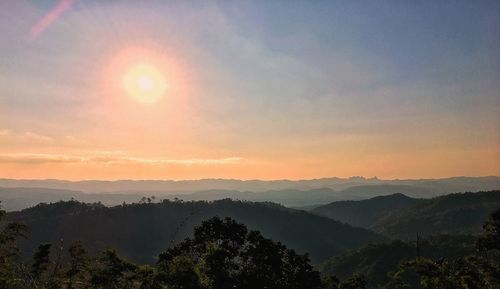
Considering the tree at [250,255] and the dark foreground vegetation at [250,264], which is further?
the tree at [250,255]

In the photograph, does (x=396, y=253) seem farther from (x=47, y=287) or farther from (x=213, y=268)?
(x=47, y=287)

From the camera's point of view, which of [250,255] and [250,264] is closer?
[250,264]

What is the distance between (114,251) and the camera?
31625mm

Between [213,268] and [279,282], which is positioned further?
[279,282]

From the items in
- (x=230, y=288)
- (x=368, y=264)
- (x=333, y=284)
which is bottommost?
(x=368, y=264)

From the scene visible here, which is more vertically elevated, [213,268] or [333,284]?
[213,268]

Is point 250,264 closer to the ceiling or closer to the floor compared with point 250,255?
closer to the floor

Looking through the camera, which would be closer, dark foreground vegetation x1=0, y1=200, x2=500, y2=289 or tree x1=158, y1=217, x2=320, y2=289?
dark foreground vegetation x1=0, y1=200, x2=500, y2=289

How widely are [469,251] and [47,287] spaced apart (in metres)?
205

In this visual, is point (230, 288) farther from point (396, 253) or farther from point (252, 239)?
point (396, 253)

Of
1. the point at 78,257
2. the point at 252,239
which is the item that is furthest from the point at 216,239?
the point at 78,257

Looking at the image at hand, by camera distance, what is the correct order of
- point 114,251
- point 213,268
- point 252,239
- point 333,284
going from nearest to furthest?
1. point 213,268
2. point 114,251
3. point 252,239
4. point 333,284

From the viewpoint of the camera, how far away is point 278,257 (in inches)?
1347

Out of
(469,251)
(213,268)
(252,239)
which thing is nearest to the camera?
(213,268)
